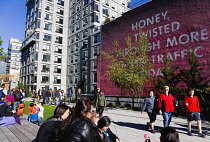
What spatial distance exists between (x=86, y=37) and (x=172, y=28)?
2669 centimetres

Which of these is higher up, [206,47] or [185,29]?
[185,29]

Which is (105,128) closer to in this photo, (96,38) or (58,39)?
(96,38)

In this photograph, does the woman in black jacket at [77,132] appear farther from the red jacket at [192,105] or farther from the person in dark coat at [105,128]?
the red jacket at [192,105]

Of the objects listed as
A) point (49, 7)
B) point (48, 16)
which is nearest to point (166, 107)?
point (48, 16)

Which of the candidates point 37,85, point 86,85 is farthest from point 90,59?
point 37,85

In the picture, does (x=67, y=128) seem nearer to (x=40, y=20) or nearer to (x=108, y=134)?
(x=108, y=134)

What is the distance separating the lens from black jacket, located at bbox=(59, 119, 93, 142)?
6.55 ft

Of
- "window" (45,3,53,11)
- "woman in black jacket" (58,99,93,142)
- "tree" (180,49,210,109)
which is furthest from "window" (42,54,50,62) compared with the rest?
"woman in black jacket" (58,99,93,142)

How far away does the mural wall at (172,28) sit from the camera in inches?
592

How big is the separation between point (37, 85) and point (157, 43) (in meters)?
35.5

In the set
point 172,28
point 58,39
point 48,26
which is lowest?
point 172,28

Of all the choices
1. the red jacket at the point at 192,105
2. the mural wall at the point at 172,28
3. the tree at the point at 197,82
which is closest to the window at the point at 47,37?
the mural wall at the point at 172,28

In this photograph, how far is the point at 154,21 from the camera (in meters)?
18.9

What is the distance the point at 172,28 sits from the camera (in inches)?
677
